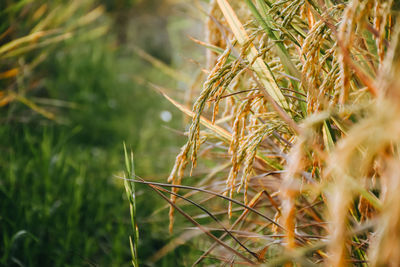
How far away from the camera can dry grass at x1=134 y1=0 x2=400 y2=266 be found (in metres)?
0.42

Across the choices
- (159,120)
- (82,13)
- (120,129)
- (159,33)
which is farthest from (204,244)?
(159,33)

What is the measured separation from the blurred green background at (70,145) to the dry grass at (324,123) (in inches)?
17.7

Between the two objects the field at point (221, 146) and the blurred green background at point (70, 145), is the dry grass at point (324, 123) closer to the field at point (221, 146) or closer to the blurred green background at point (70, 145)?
the field at point (221, 146)

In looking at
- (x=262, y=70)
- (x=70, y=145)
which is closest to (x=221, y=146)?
(x=262, y=70)

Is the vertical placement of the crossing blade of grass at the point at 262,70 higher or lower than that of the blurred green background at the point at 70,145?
higher

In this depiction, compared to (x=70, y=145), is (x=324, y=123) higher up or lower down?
higher up

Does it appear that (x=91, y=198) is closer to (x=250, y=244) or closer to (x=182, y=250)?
(x=182, y=250)

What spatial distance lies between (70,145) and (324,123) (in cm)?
213

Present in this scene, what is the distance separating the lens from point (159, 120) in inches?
126

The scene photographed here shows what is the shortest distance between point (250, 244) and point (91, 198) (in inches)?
36.8

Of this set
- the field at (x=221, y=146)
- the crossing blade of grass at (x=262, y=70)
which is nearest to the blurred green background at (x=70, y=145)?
the field at (x=221, y=146)

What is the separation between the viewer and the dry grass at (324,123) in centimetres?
42

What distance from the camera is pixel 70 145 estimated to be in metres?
2.42

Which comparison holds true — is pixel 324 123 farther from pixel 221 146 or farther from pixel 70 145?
pixel 70 145
